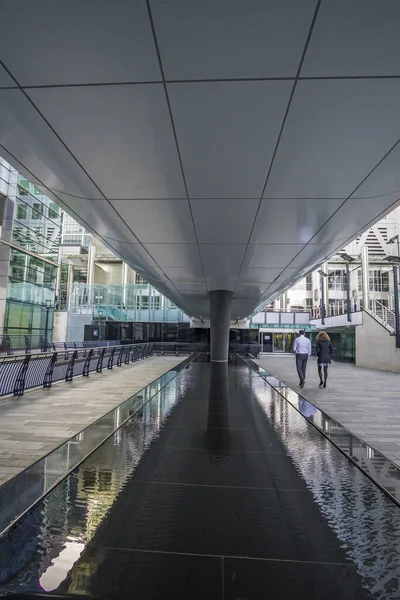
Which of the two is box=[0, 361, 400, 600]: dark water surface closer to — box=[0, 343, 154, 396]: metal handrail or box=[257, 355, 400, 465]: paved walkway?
box=[257, 355, 400, 465]: paved walkway

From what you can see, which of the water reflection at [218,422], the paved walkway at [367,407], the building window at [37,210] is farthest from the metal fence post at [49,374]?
the building window at [37,210]

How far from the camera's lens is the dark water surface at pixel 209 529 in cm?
243

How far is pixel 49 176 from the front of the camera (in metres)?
6.07

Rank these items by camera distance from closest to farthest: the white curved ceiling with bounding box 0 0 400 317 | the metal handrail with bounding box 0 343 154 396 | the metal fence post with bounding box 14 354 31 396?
the white curved ceiling with bounding box 0 0 400 317
the metal handrail with bounding box 0 343 154 396
the metal fence post with bounding box 14 354 31 396

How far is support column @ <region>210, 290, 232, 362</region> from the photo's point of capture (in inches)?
820

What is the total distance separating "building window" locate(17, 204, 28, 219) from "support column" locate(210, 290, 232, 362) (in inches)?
702

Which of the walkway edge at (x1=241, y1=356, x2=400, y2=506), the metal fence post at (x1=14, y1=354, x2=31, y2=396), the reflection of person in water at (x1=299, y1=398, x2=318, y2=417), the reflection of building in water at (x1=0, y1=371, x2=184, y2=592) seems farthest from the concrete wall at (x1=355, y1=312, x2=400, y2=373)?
the reflection of building in water at (x1=0, y1=371, x2=184, y2=592)

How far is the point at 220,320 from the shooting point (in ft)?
70.2

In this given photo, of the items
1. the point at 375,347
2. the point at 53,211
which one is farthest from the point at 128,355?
the point at 53,211

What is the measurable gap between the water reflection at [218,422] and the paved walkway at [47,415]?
84.3 inches

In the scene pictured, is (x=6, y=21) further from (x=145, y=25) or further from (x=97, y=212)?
(x=97, y=212)

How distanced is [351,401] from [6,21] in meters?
9.88

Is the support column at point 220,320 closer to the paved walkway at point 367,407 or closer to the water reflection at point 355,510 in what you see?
the paved walkway at point 367,407

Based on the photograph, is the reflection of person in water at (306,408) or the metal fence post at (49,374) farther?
the metal fence post at (49,374)
